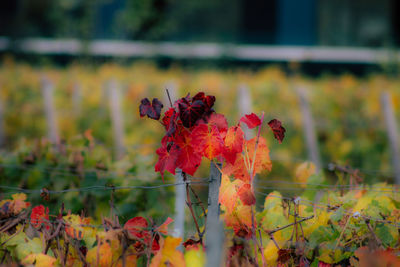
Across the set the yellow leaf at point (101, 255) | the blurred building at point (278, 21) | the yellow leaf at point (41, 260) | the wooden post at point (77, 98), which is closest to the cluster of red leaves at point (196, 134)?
the yellow leaf at point (101, 255)

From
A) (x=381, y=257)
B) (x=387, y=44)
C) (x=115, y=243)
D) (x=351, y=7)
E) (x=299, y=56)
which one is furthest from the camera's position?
(x=351, y=7)

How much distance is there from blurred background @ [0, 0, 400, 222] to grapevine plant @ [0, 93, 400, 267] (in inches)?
28.6

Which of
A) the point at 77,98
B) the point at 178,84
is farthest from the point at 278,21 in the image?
the point at 77,98

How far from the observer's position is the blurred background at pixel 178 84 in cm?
262

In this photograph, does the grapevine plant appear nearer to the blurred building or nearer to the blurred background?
the blurred background

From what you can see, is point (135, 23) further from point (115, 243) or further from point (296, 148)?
point (115, 243)

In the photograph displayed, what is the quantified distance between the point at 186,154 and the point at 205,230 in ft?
0.91

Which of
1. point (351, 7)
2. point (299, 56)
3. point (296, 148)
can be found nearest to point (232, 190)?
point (296, 148)

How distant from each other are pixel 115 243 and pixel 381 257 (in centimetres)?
79

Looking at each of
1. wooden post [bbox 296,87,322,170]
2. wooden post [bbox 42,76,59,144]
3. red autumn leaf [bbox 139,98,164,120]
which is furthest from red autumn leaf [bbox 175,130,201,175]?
wooden post [bbox 42,76,59,144]

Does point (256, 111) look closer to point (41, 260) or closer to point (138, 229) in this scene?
point (138, 229)

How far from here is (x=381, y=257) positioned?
1240mm

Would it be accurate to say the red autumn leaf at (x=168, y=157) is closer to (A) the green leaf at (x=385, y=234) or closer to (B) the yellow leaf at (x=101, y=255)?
(B) the yellow leaf at (x=101, y=255)

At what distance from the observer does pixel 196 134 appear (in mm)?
1365
